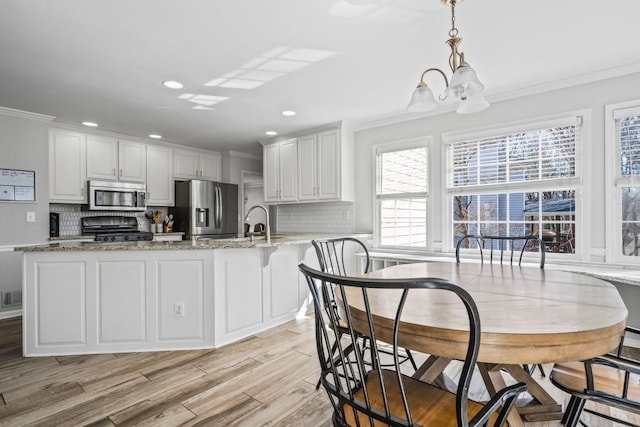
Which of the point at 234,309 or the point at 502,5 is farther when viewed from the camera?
the point at 234,309

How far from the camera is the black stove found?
453 centimetres

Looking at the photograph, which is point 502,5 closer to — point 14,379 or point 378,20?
point 378,20

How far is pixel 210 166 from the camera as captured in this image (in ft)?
19.3

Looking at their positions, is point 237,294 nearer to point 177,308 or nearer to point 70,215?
point 177,308

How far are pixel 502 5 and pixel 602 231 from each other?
2.18m

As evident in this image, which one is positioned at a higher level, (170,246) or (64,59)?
(64,59)

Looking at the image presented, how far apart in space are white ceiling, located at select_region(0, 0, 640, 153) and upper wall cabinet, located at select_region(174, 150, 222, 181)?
1742 mm

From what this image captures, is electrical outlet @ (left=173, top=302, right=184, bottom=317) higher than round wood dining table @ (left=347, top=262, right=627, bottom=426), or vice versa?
round wood dining table @ (left=347, top=262, right=627, bottom=426)

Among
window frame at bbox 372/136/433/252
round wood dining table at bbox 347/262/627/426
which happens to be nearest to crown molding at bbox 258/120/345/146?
window frame at bbox 372/136/433/252

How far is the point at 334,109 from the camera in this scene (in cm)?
385

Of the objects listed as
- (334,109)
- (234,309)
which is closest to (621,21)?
(334,109)

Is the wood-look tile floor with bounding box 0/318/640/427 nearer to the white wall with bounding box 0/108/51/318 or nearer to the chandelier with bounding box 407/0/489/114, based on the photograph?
the white wall with bounding box 0/108/51/318

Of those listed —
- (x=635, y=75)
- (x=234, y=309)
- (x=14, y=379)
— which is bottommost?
(x=14, y=379)

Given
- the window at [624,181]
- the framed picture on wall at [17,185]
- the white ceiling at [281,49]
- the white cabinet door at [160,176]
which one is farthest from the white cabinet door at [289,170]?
the window at [624,181]
